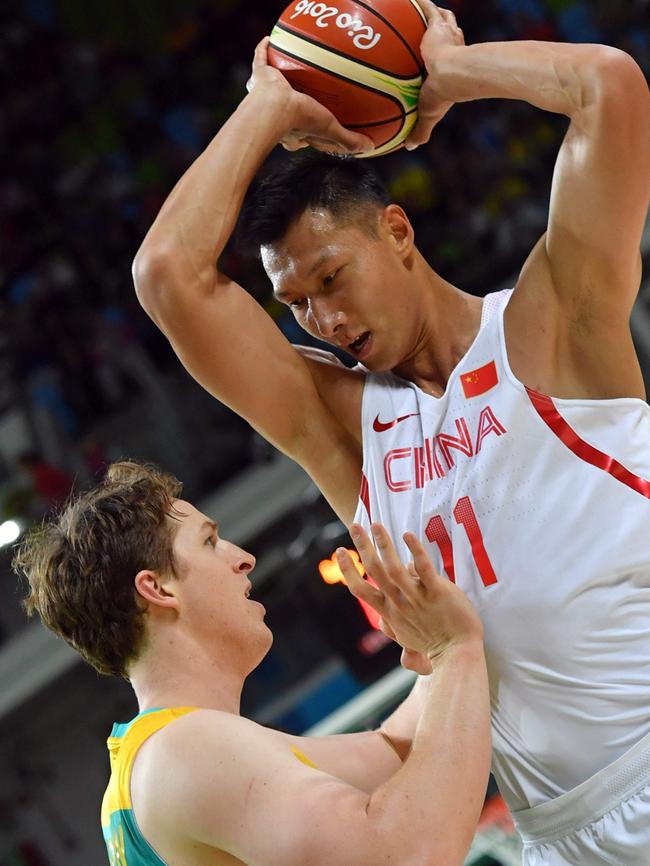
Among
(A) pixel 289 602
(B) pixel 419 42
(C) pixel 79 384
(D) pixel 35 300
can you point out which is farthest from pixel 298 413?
(D) pixel 35 300

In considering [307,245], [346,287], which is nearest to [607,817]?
[346,287]

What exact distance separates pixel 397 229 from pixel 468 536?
2.43 feet

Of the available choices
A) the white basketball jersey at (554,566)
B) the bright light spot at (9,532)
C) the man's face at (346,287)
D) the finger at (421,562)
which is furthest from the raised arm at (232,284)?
the bright light spot at (9,532)

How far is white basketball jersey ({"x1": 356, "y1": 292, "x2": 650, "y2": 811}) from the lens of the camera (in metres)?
2.30

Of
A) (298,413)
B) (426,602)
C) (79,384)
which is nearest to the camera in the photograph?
(426,602)

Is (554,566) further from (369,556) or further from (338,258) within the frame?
(338,258)

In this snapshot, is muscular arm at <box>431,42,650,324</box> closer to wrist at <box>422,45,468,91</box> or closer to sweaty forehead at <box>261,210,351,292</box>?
wrist at <box>422,45,468,91</box>

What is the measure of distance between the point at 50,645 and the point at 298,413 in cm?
488

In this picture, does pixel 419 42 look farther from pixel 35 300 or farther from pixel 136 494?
pixel 35 300

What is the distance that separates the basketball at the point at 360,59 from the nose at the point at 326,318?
0.39m

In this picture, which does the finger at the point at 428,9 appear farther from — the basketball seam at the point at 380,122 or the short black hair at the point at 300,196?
→ the short black hair at the point at 300,196

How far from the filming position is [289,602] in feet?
20.6

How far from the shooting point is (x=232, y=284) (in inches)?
104

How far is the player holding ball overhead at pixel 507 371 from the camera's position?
2299 millimetres
